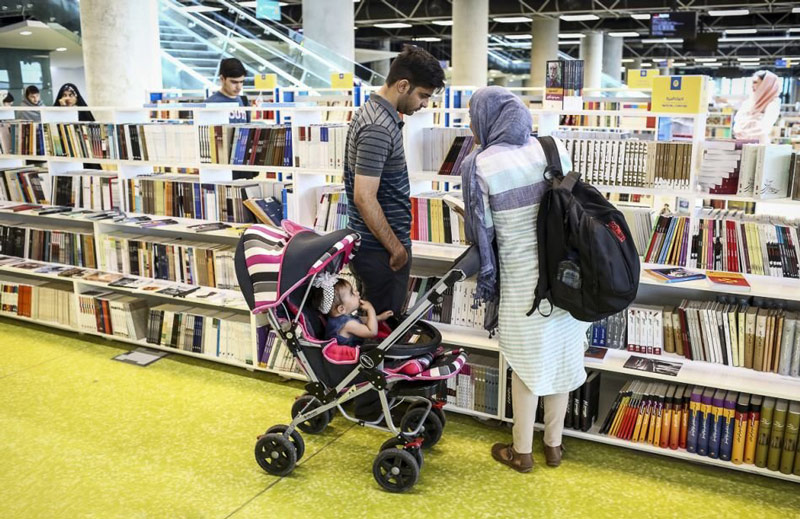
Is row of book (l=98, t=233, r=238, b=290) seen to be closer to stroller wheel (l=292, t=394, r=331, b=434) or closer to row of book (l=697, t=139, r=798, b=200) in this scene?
stroller wheel (l=292, t=394, r=331, b=434)

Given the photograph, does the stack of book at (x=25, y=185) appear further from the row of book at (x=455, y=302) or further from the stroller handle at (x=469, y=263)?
the stroller handle at (x=469, y=263)

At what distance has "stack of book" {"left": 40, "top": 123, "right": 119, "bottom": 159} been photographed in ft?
17.8

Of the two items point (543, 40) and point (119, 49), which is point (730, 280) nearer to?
point (119, 49)

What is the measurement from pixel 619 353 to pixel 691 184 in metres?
0.95

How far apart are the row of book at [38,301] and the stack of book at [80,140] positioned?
3.49 ft

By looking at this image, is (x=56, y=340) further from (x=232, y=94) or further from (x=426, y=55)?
(x=426, y=55)

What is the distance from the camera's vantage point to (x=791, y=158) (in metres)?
3.45

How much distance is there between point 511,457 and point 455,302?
998mm

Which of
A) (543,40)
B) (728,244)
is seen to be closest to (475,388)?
(728,244)

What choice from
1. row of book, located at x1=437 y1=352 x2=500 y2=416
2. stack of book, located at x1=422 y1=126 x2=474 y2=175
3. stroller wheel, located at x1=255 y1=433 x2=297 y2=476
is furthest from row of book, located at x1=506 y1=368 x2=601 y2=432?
stack of book, located at x1=422 y1=126 x2=474 y2=175

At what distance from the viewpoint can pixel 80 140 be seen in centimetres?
557

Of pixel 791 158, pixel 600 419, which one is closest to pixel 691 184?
pixel 791 158

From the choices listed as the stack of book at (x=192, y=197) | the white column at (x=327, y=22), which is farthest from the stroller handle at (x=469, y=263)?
the white column at (x=327, y=22)

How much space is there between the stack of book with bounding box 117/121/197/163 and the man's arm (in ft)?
7.17
